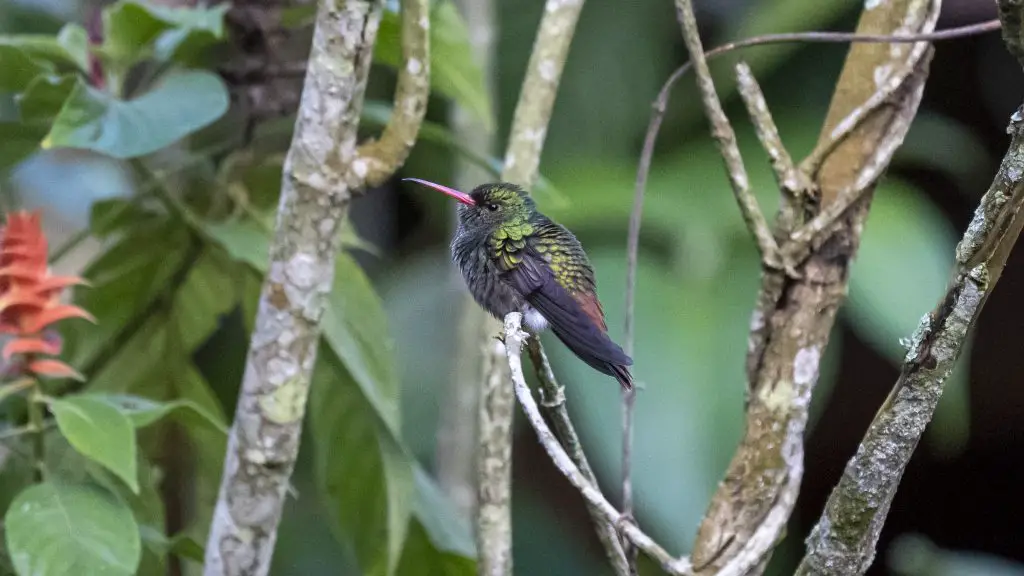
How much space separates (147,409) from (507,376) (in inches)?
16.9

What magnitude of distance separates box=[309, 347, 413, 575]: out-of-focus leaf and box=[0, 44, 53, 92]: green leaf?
0.54 meters

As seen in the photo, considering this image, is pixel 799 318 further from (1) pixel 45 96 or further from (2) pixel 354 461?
(1) pixel 45 96

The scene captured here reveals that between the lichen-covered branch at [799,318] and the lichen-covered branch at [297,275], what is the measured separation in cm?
43

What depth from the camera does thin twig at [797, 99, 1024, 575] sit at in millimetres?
641

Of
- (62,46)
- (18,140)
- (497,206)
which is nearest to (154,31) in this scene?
(62,46)

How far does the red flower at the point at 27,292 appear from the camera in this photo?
3.43 feet

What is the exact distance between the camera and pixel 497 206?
38.1 inches

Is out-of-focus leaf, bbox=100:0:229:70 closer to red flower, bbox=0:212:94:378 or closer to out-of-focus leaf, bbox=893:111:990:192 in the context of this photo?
red flower, bbox=0:212:94:378

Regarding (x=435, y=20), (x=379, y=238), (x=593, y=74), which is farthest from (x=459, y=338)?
(x=379, y=238)

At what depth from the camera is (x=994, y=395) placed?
101 inches

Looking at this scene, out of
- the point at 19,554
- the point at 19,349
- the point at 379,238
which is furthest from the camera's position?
the point at 379,238

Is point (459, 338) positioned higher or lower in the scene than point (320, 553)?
higher

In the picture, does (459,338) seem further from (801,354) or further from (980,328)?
(980,328)

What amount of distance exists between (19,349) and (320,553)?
1186 millimetres
